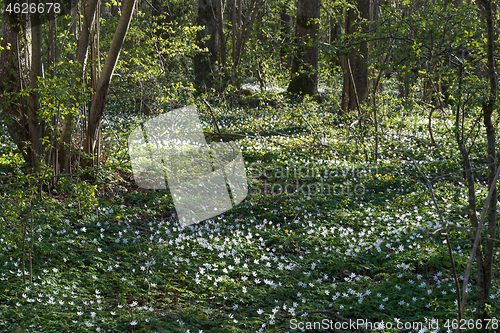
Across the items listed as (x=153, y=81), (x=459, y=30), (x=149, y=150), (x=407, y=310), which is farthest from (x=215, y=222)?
(x=459, y=30)

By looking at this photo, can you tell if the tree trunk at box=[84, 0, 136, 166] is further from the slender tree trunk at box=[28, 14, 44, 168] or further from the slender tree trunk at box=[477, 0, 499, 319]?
the slender tree trunk at box=[477, 0, 499, 319]

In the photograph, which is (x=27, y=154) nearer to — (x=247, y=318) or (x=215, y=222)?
(x=215, y=222)

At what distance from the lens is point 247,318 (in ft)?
11.2

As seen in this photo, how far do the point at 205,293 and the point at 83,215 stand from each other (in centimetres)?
231

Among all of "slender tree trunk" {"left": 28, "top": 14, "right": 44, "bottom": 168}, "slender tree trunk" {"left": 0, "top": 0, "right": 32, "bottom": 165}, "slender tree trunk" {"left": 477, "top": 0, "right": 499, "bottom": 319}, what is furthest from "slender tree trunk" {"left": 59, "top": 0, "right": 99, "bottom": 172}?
"slender tree trunk" {"left": 477, "top": 0, "right": 499, "bottom": 319}

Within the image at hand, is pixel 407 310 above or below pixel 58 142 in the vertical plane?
below

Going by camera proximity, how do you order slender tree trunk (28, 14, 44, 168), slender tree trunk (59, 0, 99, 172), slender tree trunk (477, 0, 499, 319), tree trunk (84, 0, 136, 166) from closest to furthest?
slender tree trunk (477, 0, 499, 319), slender tree trunk (28, 14, 44, 168), slender tree trunk (59, 0, 99, 172), tree trunk (84, 0, 136, 166)

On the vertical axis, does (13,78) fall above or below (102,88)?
above

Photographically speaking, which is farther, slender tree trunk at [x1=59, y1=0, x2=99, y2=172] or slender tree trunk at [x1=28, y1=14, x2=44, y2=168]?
slender tree trunk at [x1=59, y1=0, x2=99, y2=172]

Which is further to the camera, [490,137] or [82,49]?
[82,49]

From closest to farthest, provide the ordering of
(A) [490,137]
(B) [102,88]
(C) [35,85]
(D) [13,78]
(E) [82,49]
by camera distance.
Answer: (A) [490,137] → (C) [35,85] → (E) [82,49] → (D) [13,78] → (B) [102,88]

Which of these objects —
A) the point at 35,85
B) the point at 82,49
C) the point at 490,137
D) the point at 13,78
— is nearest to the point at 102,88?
the point at 82,49

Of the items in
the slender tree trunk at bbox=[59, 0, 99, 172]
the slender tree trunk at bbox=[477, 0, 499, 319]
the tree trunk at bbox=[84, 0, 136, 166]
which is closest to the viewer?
the slender tree trunk at bbox=[477, 0, 499, 319]

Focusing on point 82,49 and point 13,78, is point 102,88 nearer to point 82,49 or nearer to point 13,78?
point 82,49
